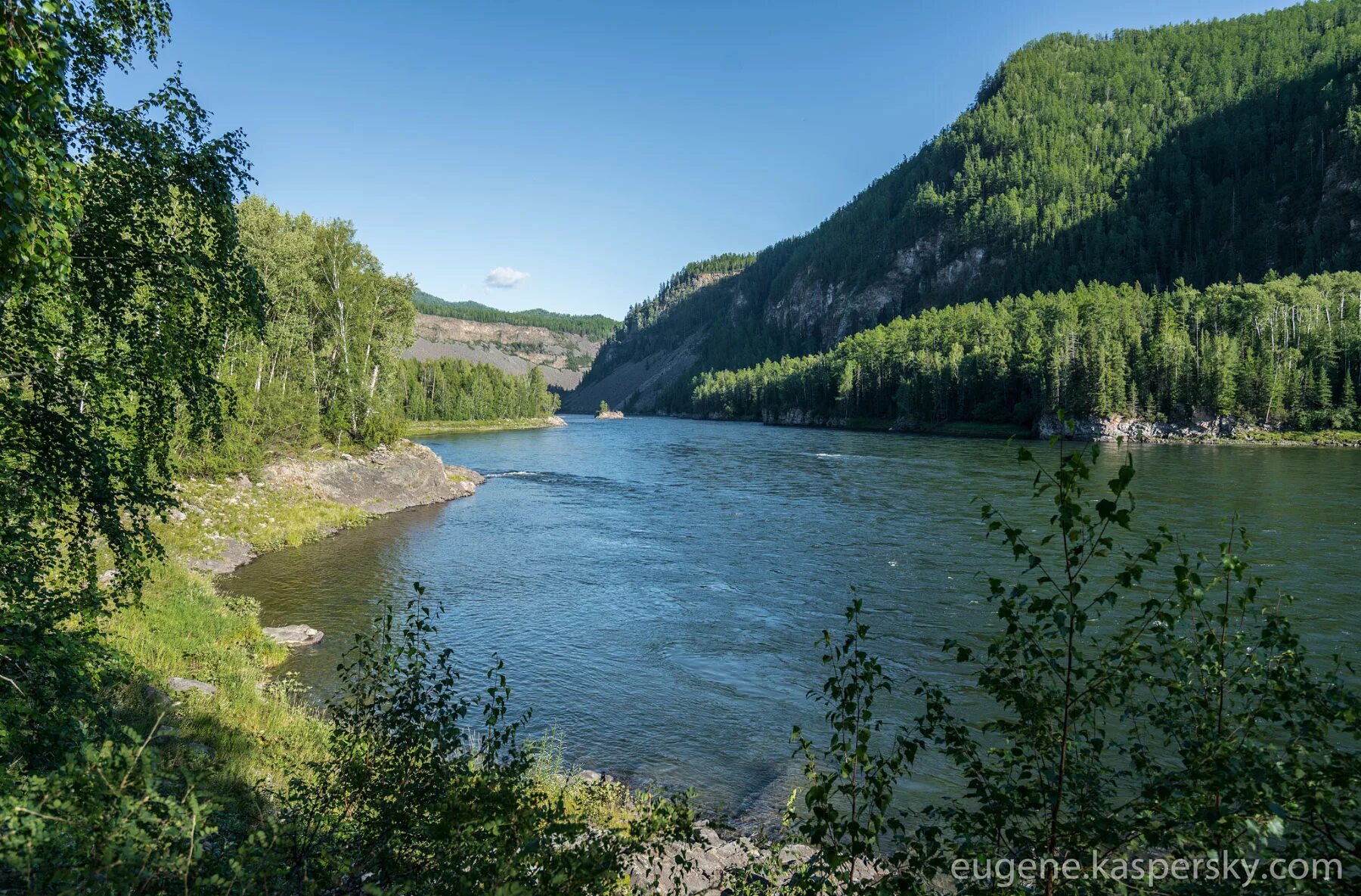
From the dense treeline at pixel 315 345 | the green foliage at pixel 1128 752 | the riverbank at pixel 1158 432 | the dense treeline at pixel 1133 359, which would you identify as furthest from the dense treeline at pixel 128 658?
the dense treeline at pixel 1133 359

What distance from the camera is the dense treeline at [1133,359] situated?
289 feet

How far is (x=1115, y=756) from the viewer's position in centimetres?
1290

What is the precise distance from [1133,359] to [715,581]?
330 ft

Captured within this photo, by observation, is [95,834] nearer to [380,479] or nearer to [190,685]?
[190,685]

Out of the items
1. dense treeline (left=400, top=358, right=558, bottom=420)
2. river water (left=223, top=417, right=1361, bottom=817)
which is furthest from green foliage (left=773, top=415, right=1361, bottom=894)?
dense treeline (left=400, top=358, right=558, bottom=420)

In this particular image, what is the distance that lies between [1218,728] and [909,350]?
142 m

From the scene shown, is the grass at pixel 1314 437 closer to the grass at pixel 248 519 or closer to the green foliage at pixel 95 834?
the grass at pixel 248 519

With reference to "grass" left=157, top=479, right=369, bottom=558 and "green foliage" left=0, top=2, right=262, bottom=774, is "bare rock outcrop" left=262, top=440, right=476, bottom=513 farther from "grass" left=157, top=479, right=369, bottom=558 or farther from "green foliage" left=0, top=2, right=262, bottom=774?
"green foliage" left=0, top=2, right=262, bottom=774

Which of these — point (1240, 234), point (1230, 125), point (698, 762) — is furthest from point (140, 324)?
point (1230, 125)

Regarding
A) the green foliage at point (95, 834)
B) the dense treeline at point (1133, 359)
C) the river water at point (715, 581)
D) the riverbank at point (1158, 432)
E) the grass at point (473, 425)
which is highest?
the dense treeline at point (1133, 359)

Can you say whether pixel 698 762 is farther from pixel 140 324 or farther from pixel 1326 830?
pixel 140 324

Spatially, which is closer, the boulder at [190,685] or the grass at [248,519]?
the boulder at [190,685]

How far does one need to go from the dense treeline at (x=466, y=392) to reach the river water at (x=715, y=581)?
87783mm

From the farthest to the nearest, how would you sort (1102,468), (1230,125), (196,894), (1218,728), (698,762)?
(1230,125), (1102,468), (698,762), (1218,728), (196,894)
